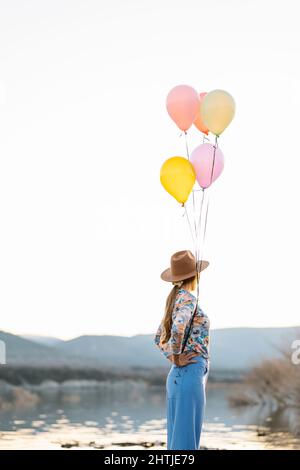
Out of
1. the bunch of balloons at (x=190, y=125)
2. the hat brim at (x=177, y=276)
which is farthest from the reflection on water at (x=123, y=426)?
the hat brim at (x=177, y=276)

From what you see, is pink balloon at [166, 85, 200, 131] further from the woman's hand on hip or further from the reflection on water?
the reflection on water

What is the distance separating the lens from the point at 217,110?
5.09m

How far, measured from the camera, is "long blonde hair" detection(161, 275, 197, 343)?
4.44 metres

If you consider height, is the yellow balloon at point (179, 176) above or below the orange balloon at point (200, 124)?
below

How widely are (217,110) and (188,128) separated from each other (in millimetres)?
346

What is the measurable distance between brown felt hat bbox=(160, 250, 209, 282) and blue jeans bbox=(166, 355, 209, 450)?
0.43 metres

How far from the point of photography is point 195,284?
4.53 m

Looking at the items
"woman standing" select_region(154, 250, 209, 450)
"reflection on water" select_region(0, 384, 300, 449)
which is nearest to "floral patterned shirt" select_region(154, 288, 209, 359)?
"woman standing" select_region(154, 250, 209, 450)

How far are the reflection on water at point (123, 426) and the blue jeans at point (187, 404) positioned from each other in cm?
650

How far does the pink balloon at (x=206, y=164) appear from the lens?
5141 mm

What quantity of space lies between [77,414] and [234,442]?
586 cm

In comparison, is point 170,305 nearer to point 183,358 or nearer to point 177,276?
point 177,276

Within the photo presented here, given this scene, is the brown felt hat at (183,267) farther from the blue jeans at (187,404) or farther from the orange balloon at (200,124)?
the orange balloon at (200,124)
